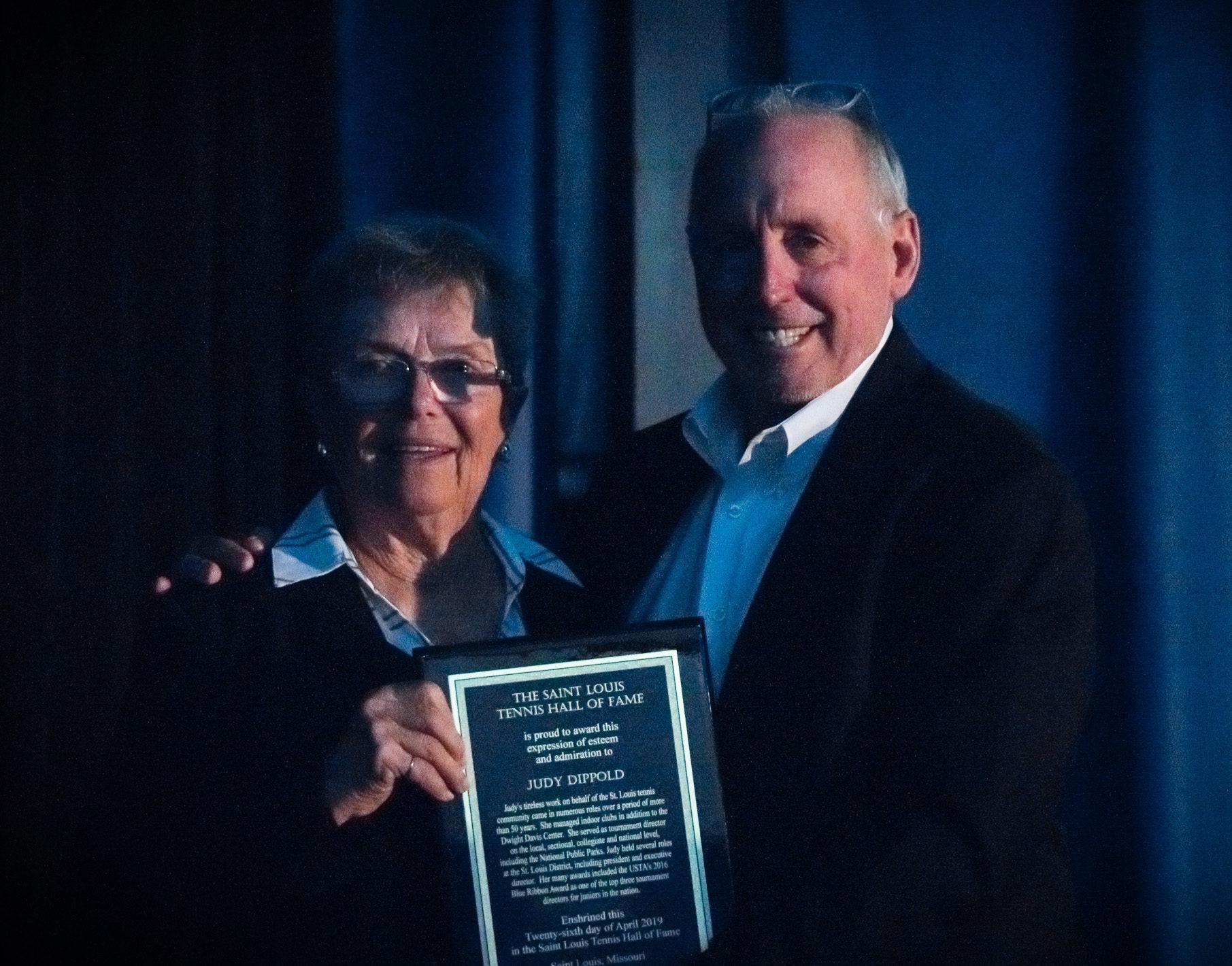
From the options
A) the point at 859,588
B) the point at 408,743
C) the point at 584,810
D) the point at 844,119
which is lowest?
the point at 584,810

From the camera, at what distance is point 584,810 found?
65.1 inches

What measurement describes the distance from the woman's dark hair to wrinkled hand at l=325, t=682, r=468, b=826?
0.51 metres

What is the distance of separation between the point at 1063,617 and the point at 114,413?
1453 mm

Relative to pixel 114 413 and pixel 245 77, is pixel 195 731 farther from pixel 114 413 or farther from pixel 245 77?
pixel 245 77

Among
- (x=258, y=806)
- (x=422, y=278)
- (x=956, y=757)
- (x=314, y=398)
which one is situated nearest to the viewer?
(x=956, y=757)

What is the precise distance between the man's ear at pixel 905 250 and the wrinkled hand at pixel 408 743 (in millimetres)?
886

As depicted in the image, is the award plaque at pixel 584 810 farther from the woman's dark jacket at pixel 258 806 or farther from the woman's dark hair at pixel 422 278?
the woman's dark hair at pixel 422 278

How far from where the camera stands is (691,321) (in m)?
1.98

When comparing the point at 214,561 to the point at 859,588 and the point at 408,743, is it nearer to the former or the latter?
the point at 408,743

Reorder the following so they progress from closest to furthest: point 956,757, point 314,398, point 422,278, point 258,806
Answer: point 956,757 < point 258,806 < point 422,278 < point 314,398

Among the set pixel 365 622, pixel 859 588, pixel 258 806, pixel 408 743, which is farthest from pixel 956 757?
pixel 258 806

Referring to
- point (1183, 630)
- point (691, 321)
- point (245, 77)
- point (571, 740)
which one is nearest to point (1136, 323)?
point (1183, 630)

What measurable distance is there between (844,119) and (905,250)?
0.21m

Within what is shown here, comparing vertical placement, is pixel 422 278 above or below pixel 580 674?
above
